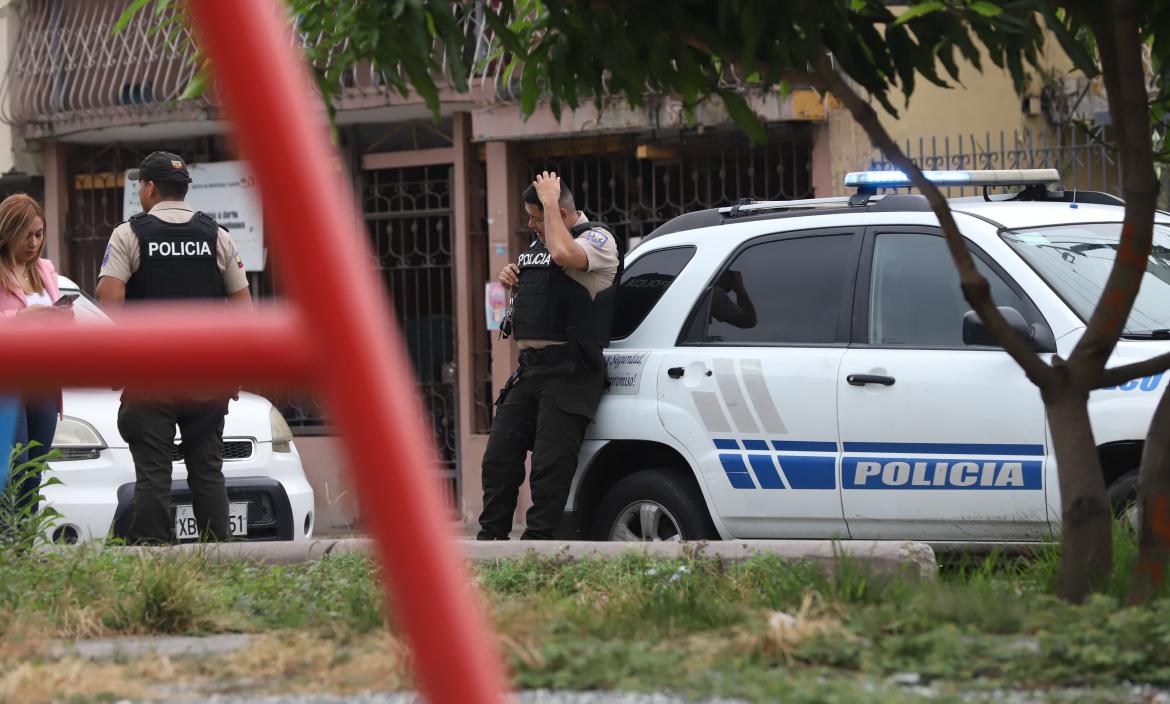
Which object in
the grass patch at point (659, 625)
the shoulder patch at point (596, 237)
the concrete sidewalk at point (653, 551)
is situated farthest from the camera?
the shoulder patch at point (596, 237)

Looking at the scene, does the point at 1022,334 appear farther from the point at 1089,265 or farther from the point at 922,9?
the point at 922,9

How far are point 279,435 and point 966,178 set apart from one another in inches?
149

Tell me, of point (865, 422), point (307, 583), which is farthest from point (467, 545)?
point (865, 422)

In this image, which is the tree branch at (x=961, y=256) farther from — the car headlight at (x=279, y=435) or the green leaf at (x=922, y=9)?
the car headlight at (x=279, y=435)

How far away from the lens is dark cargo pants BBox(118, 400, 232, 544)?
700 cm

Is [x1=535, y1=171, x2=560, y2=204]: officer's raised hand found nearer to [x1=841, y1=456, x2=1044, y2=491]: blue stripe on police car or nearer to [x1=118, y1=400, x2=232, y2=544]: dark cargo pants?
[x1=118, y1=400, x2=232, y2=544]: dark cargo pants

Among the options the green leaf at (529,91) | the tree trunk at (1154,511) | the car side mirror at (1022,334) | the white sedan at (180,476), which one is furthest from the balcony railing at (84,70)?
the tree trunk at (1154,511)

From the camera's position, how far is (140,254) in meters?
7.05

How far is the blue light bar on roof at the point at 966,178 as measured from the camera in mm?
6959

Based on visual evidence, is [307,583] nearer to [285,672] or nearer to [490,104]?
[285,672]

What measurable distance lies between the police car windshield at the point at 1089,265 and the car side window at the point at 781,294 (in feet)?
2.45

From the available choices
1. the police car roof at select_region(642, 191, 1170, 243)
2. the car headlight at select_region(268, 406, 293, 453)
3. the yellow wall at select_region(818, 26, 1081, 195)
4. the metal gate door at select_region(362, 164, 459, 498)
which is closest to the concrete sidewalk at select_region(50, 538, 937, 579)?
the police car roof at select_region(642, 191, 1170, 243)

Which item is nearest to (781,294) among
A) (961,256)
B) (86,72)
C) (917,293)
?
(917,293)

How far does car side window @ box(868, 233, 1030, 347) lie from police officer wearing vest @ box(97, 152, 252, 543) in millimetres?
2776
